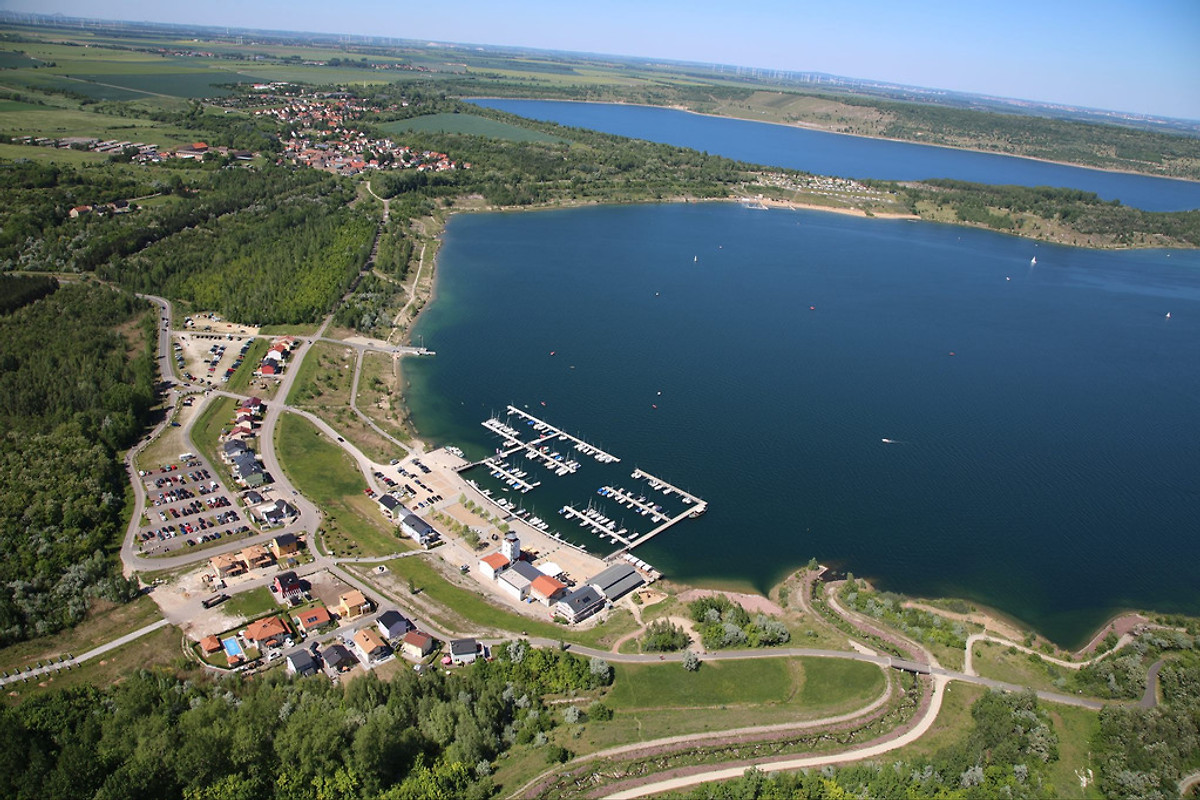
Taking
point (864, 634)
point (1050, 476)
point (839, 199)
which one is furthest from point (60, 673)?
point (839, 199)

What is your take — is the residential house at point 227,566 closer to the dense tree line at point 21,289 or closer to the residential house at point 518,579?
the residential house at point 518,579

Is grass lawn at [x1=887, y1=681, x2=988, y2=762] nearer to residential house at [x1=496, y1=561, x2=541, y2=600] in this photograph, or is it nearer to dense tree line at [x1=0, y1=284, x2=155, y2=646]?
residential house at [x1=496, y1=561, x2=541, y2=600]

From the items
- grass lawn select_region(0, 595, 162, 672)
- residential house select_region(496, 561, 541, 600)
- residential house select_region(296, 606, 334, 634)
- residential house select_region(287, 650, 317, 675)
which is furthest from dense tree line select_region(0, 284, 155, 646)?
residential house select_region(496, 561, 541, 600)

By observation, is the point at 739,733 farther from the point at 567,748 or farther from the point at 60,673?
the point at 60,673

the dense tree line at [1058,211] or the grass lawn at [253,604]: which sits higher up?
the dense tree line at [1058,211]

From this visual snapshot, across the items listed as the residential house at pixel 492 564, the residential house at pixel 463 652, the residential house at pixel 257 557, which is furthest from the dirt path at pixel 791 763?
the residential house at pixel 257 557

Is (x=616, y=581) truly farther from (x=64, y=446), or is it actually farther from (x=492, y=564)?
(x=64, y=446)
